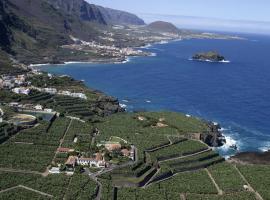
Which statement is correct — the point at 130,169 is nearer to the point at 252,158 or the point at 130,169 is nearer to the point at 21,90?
the point at 252,158

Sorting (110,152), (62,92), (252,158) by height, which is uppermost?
(110,152)

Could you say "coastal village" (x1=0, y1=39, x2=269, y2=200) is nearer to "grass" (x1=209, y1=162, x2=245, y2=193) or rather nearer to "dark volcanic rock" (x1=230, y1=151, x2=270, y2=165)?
"grass" (x1=209, y1=162, x2=245, y2=193)

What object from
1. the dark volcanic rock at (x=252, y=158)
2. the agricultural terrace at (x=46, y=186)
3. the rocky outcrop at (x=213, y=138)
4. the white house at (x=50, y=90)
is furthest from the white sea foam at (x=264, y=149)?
the white house at (x=50, y=90)

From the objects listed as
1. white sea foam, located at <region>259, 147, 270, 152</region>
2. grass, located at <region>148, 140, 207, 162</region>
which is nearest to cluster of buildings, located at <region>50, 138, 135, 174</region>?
grass, located at <region>148, 140, 207, 162</region>

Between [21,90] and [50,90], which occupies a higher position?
[21,90]

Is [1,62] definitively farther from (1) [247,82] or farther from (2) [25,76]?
(1) [247,82]

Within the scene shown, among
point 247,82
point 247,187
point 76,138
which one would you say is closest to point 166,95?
point 247,82

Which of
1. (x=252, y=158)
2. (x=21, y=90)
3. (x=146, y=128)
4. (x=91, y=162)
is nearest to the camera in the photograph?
(x=91, y=162)

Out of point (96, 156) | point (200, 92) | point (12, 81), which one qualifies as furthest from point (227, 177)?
point (200, 92)
